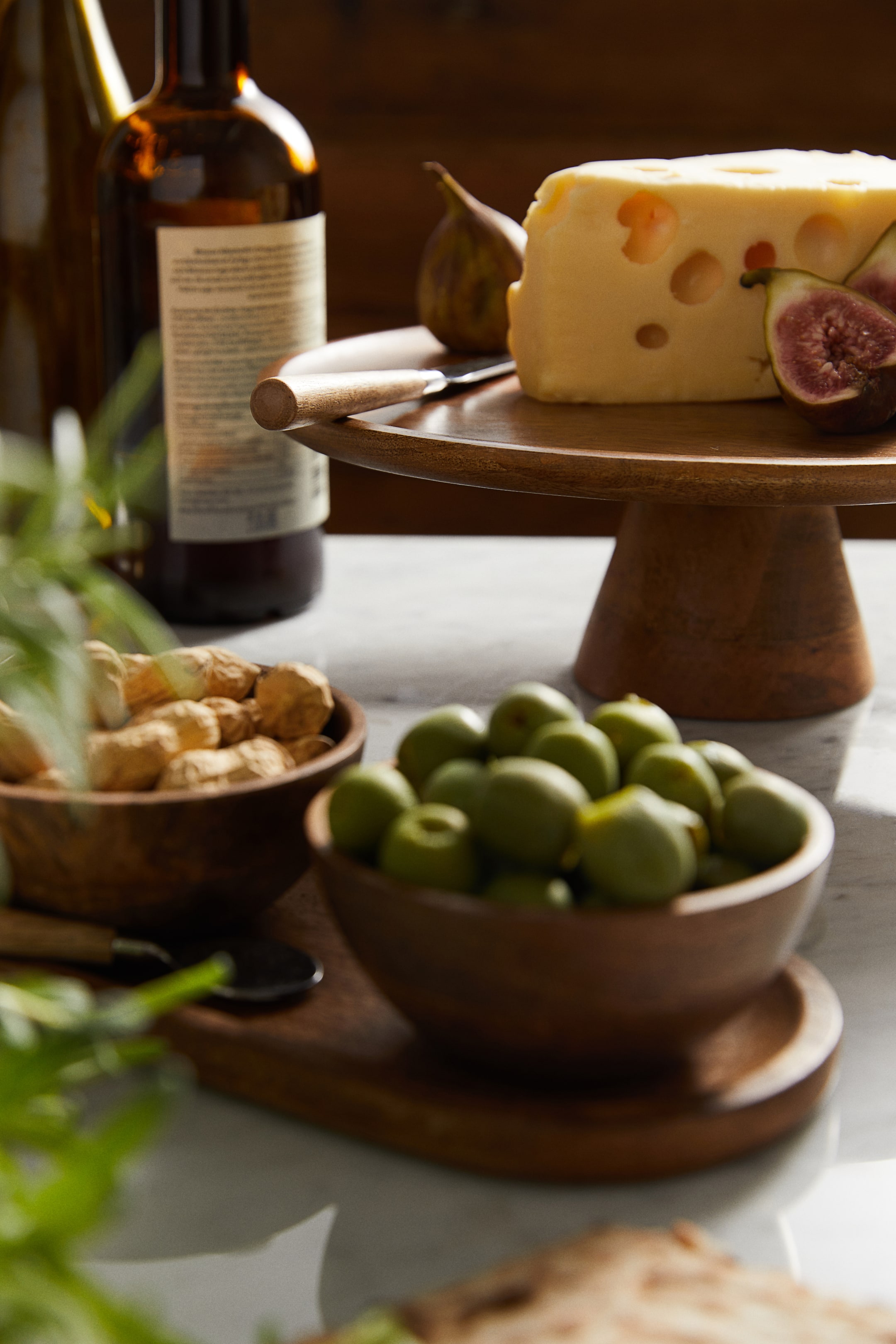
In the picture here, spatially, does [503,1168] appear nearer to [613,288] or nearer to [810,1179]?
[810,1179]

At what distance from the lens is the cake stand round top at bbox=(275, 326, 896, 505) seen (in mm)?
867

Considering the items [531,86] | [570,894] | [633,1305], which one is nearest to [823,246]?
[570,894]

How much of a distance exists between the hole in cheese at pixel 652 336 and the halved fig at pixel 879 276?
155 millimetres

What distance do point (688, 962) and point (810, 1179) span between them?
0.12m

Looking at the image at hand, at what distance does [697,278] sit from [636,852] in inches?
33.6

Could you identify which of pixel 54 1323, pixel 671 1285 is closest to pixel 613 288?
pixel 671 1285

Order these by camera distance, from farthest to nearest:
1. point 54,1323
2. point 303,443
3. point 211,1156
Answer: point 303,443, point 211,1156, point 54,1323

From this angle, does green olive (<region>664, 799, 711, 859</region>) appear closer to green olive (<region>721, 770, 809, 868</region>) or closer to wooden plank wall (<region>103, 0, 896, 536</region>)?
green olive (<region>721, 770, 809, 868</region>)

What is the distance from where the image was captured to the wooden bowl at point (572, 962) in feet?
1.75

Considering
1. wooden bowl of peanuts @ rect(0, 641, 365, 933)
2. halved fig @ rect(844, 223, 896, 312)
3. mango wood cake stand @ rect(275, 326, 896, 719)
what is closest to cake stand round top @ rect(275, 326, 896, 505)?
mango wood cake stand @ rect(275, 326, 896, 719)

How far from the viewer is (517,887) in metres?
0.55

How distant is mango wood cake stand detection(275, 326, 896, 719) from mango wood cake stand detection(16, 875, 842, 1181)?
417 millimetres

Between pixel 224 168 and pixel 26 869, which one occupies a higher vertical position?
pixel 224 168

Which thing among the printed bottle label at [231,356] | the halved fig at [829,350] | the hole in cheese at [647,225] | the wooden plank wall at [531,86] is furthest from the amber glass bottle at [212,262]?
the wooden plank wall at [531,86]
